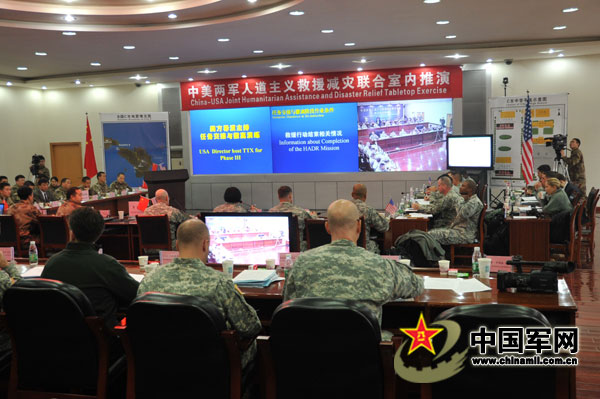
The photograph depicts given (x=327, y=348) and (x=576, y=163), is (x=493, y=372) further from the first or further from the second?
(x=576, y=163)

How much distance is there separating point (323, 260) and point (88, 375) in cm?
123

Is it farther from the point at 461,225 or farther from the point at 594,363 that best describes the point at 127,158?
the point at 594,363

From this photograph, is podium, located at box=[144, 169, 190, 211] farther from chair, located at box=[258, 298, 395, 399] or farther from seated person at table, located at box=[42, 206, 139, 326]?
chair, located at box=[258, 298, 395, 399]

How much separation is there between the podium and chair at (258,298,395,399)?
321 inches

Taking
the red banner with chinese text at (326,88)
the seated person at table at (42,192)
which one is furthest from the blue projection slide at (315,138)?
the seated person at table at (42,192)

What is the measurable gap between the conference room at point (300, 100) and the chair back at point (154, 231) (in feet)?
0.36

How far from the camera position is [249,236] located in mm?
3660

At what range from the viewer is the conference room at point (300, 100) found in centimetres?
664

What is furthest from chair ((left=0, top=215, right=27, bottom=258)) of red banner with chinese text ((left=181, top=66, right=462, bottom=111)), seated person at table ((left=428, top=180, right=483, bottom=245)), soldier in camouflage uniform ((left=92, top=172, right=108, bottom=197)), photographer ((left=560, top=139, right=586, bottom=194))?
photographer ((left=560, top=139, right=586, bottom=194))

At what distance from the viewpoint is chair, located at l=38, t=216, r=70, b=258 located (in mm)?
6312

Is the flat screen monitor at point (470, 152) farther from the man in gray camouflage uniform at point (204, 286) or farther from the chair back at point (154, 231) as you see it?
the man in gray camouflage uniform at point (204, 286)

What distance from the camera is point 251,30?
24.2 ft

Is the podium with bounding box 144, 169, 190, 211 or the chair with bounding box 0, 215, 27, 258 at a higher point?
the podium with bounding box 144, 169, 190, 211

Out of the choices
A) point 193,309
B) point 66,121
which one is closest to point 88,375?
point 193,309
